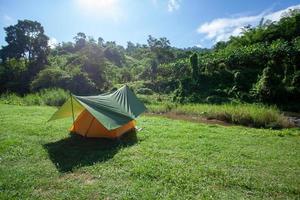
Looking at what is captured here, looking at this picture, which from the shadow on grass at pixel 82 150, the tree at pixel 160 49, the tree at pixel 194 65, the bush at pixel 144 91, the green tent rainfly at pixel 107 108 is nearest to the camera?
the shadow on grass at pixel 82 150

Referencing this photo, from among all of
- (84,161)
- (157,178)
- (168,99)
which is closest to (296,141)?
(157,178)

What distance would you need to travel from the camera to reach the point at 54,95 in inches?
811

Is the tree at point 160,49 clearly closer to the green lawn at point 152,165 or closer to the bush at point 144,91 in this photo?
the bush at point 144,91

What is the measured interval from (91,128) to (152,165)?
3485mm

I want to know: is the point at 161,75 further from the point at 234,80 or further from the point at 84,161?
the point at 84,161

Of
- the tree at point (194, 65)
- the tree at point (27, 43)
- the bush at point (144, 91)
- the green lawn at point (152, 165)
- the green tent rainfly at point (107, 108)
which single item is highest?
the tree at point (27, 43)

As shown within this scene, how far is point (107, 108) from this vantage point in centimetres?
930

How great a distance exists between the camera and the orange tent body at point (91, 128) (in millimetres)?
9336

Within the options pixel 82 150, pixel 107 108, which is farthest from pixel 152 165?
Answer: pixel 107 108

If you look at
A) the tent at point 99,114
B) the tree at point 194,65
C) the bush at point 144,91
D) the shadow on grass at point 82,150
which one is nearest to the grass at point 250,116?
the tent at point 99,114

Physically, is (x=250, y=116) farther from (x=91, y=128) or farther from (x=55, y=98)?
(x=55, y=98)

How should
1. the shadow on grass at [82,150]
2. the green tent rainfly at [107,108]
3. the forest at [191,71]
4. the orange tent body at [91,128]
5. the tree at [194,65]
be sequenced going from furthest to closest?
the tree at [194,65]
the forest at [191,71]
the orange tent body at [91,128]
the green tent rainfly at [107,108]
the shadow on grass at [82,150]

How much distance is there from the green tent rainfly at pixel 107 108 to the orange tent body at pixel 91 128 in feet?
1.33

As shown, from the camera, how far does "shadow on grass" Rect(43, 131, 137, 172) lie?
7172 millimetres
